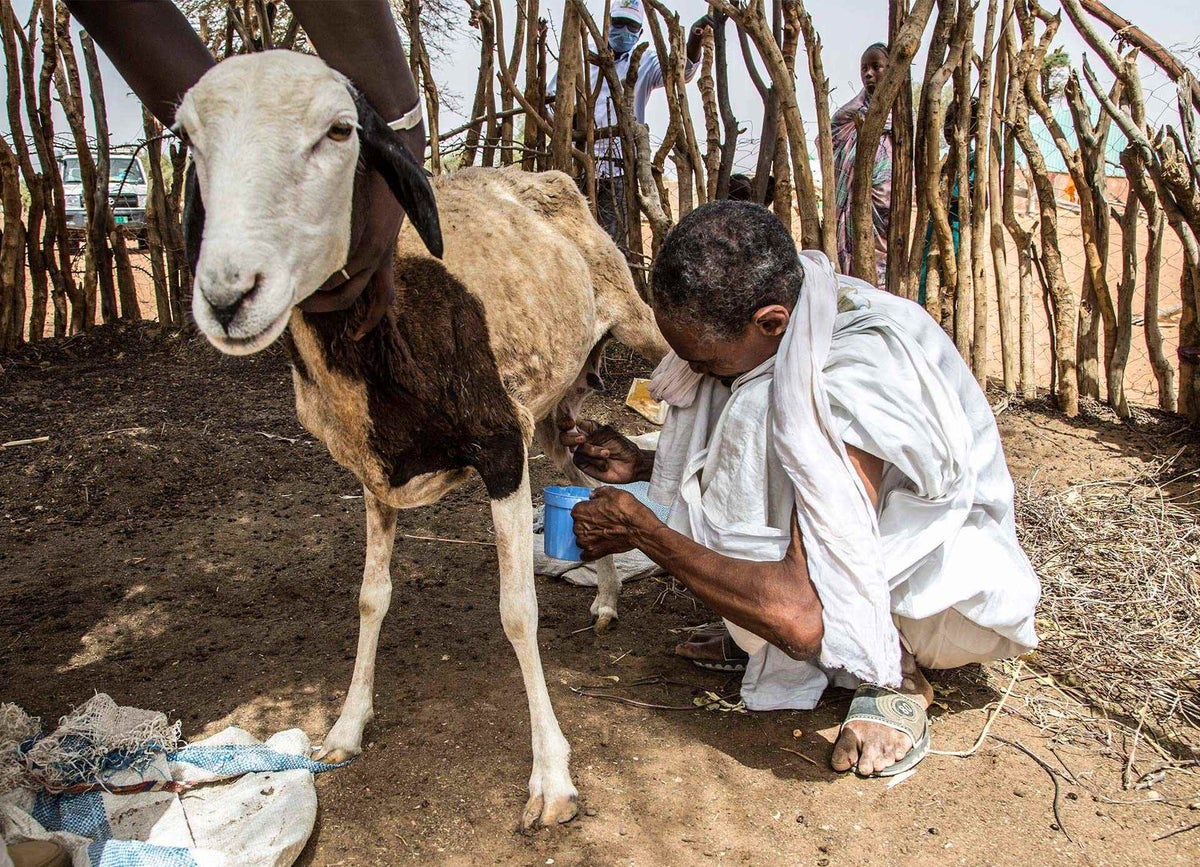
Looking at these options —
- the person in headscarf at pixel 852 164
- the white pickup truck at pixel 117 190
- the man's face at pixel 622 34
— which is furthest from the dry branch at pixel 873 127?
the white pickup truck at pixel 117 190

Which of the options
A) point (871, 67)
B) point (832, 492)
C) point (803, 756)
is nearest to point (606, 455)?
point (832, 492)

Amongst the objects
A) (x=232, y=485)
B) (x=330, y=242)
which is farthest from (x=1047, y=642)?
(x=232, y=485)

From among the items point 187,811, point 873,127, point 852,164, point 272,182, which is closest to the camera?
point 272,182

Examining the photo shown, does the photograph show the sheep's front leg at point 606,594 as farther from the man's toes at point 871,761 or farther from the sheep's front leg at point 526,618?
the man's toes at point 871,761

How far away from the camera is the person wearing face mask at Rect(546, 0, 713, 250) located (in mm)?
6707

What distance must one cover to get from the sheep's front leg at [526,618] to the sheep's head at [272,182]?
3.05 ft

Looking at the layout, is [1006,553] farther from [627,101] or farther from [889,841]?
[627,101]

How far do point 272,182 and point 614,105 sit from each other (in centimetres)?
529

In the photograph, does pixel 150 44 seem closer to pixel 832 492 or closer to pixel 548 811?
pixel 832 492

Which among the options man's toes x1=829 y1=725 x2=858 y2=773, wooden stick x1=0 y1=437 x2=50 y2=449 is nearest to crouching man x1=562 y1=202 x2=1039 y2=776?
man's toes x1=829 y1=725 x2=858 y2=773

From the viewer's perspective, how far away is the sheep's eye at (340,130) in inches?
76.2

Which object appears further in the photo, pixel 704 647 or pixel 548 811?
pixel 704 647

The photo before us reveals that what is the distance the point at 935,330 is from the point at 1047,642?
1310 millimetres

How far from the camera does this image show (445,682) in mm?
3146
